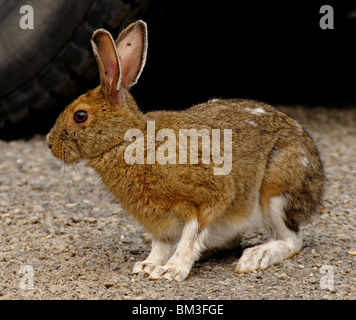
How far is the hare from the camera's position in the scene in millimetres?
4035

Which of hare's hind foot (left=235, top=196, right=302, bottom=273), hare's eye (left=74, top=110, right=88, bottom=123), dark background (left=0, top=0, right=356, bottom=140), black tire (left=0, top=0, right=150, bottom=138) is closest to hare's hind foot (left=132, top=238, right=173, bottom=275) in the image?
hare's hind foot (left=235, top=196, right=302, bottom=273)

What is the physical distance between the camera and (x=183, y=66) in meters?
8.72

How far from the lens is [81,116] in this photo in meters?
4.11

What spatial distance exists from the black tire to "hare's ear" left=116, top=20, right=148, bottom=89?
1646 mm

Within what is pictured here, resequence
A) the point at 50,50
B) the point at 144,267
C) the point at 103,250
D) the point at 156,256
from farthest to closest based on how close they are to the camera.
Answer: the point at 50,50
the point at 103,250
the point at 156,256
the point at 144,267

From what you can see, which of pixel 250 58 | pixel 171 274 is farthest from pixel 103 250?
pixel 250 58

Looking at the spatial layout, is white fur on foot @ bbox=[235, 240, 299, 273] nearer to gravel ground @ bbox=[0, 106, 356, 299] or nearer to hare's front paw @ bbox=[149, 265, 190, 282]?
gravel ground @ bbox=[0, 106, 356, 299]

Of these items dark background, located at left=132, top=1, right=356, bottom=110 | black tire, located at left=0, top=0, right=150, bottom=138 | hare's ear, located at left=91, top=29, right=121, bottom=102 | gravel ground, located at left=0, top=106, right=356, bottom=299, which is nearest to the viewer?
gravel ground, located at left=0, top=106, right=356, bottom=299

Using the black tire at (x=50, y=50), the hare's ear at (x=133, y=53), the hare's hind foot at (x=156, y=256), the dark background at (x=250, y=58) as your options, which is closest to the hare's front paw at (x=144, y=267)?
the hare's hind foot at (x=156, y=256)

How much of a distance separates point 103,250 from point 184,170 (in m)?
0.90

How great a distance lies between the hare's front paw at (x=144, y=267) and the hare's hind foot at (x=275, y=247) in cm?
50

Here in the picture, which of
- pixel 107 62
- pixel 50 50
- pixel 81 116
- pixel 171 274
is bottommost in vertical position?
pixel 171 274

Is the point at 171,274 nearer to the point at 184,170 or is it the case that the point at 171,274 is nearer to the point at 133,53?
the point at 184,170

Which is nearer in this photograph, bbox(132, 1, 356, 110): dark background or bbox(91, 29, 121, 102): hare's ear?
bbox(91, 29, 121, 102): hare's ear
